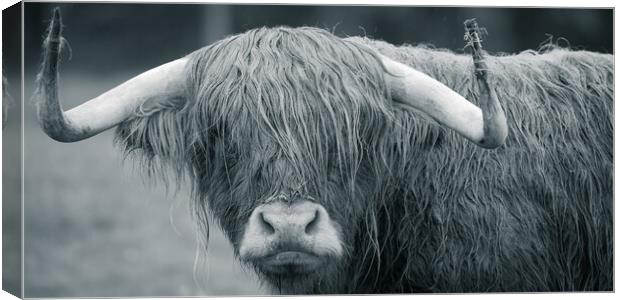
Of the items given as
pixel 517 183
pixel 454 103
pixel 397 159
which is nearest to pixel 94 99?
pixel 397 159

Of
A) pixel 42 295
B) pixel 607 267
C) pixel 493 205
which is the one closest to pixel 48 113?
pixel 42 295

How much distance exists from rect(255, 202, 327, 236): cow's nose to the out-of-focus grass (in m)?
0.66

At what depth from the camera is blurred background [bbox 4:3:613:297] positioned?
5132 millimetres

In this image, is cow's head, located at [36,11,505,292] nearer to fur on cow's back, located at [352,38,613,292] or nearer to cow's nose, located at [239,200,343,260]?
cow's nose, located at [239,200,343,260]

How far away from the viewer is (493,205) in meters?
4.99

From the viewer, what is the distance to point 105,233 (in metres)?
5.25

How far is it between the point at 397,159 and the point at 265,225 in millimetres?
744

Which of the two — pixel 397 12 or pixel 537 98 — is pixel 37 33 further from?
pixel 537 98

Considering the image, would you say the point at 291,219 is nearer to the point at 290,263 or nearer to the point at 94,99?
the point at 290,263

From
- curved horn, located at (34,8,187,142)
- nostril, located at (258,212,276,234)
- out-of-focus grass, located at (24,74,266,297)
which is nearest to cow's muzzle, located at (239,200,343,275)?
nostril, located at (258,212,276,234)

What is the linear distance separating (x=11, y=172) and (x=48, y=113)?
35.4 inches

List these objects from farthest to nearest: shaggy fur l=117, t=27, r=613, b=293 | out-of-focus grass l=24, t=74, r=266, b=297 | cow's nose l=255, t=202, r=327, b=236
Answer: out-of-focus grass l=24, t=74, r=266, b=297 < shaggy fur l=117, t=27, r=613, b=293 < cow's nose l=255, t=202, r=327, b=236

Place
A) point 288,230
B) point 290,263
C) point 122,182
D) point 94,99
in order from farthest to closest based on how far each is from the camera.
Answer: point 122,182 → point 94,99 → point 290,263 → point 288,230

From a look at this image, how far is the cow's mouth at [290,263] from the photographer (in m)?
4.48
